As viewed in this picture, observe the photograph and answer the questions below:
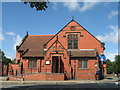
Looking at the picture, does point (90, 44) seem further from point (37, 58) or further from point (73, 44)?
point (37, 58)

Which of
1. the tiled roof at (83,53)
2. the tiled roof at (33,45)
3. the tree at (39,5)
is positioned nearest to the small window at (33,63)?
the tiled roof at (33,45)

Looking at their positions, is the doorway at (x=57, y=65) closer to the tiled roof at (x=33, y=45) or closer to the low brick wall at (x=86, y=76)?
the tiled roof at (x=33, y=45)

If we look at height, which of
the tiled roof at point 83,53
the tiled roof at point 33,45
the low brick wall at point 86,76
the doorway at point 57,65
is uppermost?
the tiled roof at point 33,45

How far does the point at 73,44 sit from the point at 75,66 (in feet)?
16.6

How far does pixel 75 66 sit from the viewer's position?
1205 inches

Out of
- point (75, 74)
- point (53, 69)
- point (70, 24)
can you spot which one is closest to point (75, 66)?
point (75, 74)

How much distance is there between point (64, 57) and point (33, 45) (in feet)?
32.0

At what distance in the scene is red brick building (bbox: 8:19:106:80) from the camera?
29.9 m

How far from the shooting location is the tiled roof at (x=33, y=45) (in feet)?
108

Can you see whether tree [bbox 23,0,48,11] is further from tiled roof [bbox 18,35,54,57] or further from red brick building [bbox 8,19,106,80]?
tiled roof [bbox 18,35,54,57]

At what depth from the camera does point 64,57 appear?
1190 inches

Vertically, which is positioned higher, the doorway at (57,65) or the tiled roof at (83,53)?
the tiled roof at (83,53)

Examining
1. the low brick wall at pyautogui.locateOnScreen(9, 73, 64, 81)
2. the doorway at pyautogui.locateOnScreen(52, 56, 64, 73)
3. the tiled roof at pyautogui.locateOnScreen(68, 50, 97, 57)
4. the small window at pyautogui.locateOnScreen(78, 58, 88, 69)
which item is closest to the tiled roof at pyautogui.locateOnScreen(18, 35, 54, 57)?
the doorway at pyautogui.locateOnScreen(52, 56, 64, 73)

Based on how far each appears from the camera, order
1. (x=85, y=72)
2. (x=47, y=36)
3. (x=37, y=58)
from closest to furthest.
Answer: (x=85, y=72) → (x=37, y=58) → (x=47, y=36)
